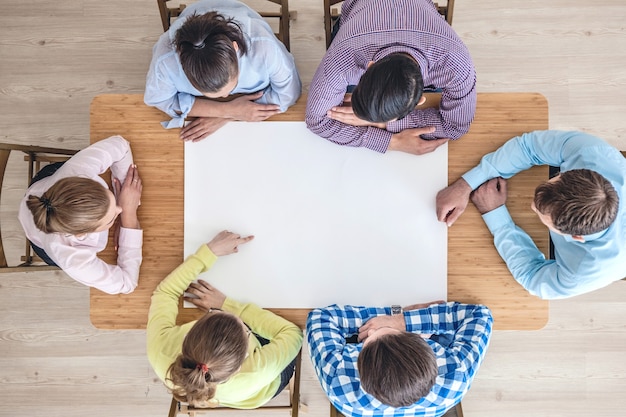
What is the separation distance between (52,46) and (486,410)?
2.30 meters

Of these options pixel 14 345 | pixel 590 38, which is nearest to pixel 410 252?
pixel 590 38

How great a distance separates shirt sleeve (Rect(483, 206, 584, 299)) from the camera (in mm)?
1208

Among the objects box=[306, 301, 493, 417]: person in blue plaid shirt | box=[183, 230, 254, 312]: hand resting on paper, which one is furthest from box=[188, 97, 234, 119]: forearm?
box=[306, 301, 493, 417]: person in blue plaid shirt

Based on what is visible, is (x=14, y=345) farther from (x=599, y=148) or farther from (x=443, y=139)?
(x=599, y=148)

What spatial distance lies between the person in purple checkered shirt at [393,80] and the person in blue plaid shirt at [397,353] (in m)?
0.44

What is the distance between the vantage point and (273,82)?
131 cm

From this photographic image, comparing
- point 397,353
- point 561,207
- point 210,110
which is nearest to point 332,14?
point 210,110

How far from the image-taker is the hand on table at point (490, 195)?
4.13 ft

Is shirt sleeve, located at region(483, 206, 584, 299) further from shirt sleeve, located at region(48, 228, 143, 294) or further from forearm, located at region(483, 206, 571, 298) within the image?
shirt sleeve, located at region(48, 228, 143, 294)

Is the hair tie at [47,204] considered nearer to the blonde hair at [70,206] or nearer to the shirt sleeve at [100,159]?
the blonde hair at [70,206]

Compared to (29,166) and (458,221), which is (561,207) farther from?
(29,166)

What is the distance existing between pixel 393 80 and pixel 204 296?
0.72m

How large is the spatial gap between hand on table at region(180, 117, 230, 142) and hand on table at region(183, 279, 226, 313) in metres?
0.38

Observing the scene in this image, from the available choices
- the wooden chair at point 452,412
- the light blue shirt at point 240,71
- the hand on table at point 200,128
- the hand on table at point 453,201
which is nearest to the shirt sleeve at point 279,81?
the light blue shirt at point 240,71
